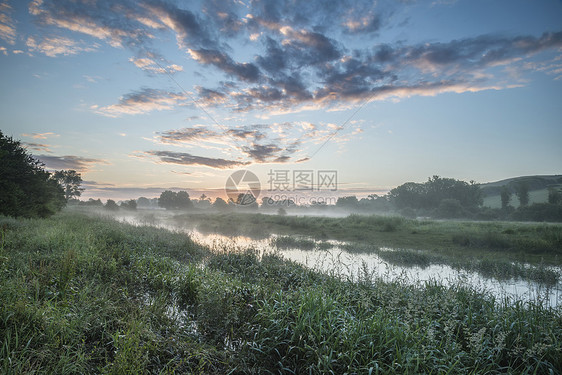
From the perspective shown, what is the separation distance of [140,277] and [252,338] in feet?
16.9

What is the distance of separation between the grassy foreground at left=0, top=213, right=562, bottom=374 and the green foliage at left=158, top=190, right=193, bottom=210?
290 ft

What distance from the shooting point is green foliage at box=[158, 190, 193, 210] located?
90.8m

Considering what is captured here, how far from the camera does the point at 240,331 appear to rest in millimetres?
5328

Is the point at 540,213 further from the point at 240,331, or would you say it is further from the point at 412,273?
the point at 240,331

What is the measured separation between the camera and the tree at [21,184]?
16.5 metres

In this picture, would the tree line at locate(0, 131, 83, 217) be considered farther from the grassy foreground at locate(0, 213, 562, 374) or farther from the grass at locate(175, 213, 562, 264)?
the grass at locate(175, 213, 562, 264)

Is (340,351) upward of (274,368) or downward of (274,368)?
upward

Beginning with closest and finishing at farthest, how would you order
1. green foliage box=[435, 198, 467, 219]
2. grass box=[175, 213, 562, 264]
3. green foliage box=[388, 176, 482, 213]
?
1. grass box=[175, 213, 562, 264]
2. green foliage box=[435, 198, 467, 219]
3. green foliage box=[388, 176, 482, 213]

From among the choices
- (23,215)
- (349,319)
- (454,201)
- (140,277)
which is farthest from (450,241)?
(454,201)

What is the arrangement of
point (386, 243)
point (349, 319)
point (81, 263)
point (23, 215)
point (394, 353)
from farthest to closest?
point (386, 243)
point (23, 215)
point (81, 263)
point (349, 319)
point (394, 353)

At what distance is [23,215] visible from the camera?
1777 cm

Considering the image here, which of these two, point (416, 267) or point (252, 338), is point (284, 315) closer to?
point (252, 338)

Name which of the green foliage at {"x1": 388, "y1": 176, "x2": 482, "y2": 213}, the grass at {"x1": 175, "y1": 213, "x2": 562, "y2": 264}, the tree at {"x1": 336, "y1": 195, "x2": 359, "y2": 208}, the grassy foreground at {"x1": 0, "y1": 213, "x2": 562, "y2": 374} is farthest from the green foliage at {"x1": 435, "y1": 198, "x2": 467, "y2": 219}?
the grassy foreground at {"x1": 0, "y1": 213, "x2": 562, "y2": 374}

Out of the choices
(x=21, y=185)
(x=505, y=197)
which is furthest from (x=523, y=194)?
(x=21, y=185)
